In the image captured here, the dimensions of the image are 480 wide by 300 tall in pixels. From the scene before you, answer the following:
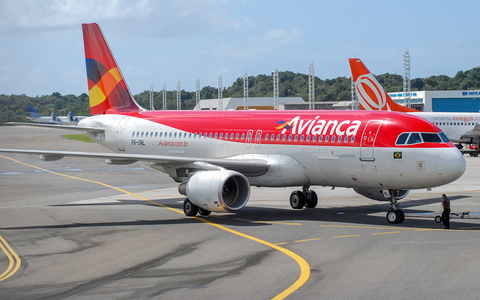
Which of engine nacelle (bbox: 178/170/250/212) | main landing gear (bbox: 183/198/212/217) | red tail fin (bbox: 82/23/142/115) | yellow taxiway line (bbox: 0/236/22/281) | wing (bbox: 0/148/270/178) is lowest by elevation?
yellow taxiway line (bbox: 0/236/22/281)

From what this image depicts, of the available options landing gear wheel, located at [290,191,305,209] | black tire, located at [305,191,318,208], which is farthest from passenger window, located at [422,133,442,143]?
landing gear wheel, located at [290,191,305,209]

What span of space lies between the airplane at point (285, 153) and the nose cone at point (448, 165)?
1.3 inches

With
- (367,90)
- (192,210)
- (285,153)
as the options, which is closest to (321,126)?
(285,153)

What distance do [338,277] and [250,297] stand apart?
2.71 meters

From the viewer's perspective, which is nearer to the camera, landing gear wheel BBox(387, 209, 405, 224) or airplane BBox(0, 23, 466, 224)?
airplane BBox(0, 23, 466, 224)

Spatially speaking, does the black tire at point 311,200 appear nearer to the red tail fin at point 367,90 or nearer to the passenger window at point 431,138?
the passenger window at point 431,138

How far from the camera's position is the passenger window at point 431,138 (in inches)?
792

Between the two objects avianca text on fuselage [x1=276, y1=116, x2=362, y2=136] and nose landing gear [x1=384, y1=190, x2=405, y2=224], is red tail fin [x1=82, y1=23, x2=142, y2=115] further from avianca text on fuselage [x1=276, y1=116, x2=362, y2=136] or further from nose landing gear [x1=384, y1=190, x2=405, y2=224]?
nose landing gear [x1=384, y1=190, x2=405, y2=224]

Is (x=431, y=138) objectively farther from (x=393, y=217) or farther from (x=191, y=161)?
(x=191, y=161)

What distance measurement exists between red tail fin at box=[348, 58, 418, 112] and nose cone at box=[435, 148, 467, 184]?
31839 mm

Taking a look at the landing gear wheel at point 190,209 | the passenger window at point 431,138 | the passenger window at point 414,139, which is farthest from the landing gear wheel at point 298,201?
the passenger window at point 431,138

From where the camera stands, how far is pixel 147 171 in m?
44.3

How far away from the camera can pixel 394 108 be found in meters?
53.4

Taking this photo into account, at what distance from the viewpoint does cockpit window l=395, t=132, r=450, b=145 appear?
20.2 meters
